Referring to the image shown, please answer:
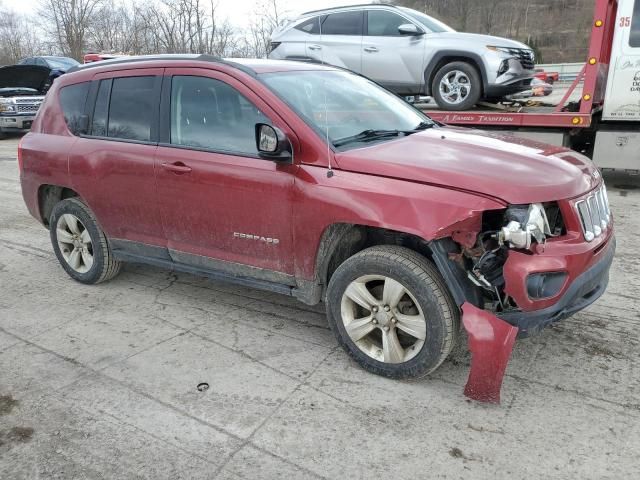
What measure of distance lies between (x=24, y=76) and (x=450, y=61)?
560 inches

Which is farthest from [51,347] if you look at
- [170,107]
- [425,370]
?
[425,370]

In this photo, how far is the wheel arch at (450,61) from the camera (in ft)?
25.8

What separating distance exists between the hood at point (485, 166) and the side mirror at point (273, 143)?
0.30 m

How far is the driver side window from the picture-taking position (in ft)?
11.5

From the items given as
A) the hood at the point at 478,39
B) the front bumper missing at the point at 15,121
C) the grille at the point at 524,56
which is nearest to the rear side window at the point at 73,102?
the hood at the point at 478,39

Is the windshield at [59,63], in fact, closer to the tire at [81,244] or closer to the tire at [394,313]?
the tire at [81,244]

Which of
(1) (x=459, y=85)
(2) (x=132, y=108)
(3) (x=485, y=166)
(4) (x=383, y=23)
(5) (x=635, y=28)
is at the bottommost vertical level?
(3) (x=485, y=166)

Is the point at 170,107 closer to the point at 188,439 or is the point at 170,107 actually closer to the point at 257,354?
the point at 257,354

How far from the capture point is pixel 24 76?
16906mm

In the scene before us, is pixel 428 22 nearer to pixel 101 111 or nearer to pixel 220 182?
pixel 101 111

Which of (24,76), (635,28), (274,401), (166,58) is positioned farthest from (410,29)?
(24,76)

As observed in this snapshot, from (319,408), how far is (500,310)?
109 centimetres

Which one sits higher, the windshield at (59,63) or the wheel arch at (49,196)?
the windshield at (59,63)

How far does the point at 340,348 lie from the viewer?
11.7ft
